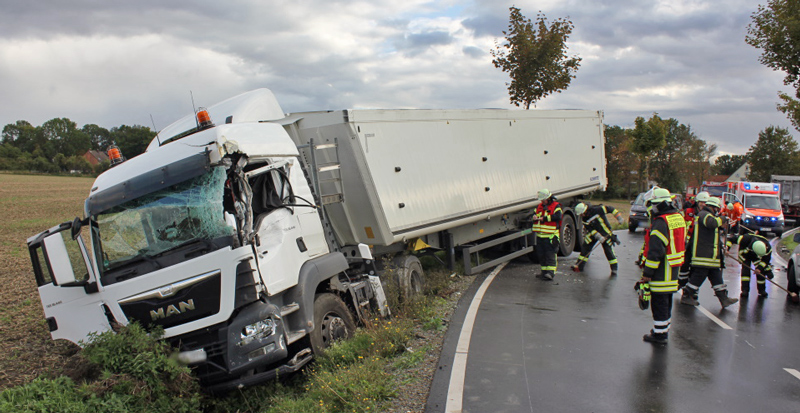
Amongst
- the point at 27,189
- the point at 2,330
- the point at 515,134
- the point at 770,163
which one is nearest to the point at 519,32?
the point at 515,134

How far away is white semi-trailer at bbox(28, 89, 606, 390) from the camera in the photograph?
4.83m

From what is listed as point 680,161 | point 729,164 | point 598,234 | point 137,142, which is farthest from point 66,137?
point 729,164

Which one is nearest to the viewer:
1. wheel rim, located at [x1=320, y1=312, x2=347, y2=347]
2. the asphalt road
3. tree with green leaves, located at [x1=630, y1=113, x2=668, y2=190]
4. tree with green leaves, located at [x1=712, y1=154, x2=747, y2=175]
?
the asphalt road

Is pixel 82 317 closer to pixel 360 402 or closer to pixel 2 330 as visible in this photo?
pixel 360 402

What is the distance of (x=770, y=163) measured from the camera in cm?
6481

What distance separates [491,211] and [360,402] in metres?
6.69

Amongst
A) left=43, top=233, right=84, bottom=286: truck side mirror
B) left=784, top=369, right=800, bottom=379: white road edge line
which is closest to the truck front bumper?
left=43, top=233, right=84, bottom=286: truck side mirror

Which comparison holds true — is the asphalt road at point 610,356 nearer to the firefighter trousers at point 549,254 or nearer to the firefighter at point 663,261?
the firefighter at point 663,261

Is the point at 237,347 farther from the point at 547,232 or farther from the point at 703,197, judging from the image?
the point at 703,197

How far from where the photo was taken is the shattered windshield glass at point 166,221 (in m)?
4.98

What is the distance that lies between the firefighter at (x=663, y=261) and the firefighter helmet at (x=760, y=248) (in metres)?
2.96

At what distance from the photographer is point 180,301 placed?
4.79 metres

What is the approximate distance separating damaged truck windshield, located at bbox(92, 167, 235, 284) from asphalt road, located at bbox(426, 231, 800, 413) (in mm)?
2453

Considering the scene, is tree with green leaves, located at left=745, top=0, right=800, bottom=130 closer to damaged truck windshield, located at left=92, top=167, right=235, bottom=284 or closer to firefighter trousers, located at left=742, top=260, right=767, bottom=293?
firefighter trousers, located at left=742, top=260, right=767, bottom=293
